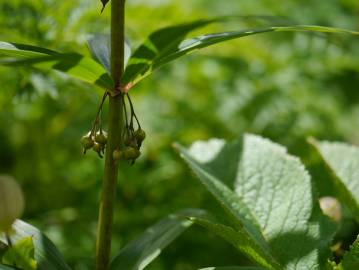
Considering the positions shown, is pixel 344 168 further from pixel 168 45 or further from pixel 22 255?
pixel 22 255

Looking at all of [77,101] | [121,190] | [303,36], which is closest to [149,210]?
[121,190]

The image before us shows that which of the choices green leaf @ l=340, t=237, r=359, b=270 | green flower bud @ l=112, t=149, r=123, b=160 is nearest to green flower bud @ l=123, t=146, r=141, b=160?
green flower bud @ l=112, t=149, r=123, b=160

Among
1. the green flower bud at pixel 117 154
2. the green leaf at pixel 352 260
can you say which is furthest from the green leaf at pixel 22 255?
the green leaf at pixel 352 260

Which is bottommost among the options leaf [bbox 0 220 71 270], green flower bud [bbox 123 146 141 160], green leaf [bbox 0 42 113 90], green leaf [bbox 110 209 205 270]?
green leaf [bbox 110 209 205 270]

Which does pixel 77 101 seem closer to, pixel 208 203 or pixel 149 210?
pixel 149 210

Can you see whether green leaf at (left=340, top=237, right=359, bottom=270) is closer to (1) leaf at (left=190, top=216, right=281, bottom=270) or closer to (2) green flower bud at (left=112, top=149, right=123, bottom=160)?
(1) leaf at (left=190, top=216, right=281, bottom=270)

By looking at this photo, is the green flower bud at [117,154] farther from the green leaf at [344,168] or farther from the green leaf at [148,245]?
the green leaf at [344,168]
